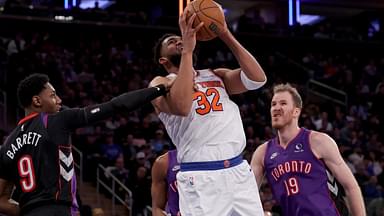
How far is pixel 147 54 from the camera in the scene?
1986 centimetres

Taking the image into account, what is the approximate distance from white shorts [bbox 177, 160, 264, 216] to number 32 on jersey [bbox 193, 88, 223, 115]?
1.34ft

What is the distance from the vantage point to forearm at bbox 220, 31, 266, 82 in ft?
16.6

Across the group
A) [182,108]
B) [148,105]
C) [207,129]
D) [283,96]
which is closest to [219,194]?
[207,129]

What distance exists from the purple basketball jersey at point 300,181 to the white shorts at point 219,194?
0.90 m

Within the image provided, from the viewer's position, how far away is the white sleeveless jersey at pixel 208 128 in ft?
16.8

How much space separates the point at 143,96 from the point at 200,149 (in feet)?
1.73

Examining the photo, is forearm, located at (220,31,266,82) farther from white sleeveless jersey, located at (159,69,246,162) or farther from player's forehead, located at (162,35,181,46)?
player's forehead, located at (162,35,181,46)

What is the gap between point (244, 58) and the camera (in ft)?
16.8

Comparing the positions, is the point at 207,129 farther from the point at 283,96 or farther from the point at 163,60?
the point at 283,96

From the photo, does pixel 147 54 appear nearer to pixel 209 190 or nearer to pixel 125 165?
pixel 125 165

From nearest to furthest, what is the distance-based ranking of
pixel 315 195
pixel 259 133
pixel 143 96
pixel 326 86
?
pixel 143 96
pixel 315 195
pixel 259 133
pixel 326 86

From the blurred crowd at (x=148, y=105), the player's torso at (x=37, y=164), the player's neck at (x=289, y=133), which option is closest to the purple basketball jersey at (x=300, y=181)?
the player's neck at (x=289, y=133)

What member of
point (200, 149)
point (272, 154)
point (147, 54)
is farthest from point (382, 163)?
point (200, 149)

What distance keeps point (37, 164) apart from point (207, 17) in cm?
148
